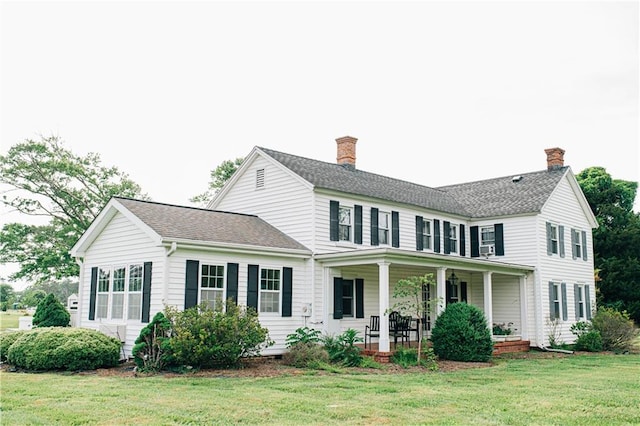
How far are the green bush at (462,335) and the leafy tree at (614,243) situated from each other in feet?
58.2

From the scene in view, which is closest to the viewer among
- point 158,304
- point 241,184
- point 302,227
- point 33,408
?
point 33,408

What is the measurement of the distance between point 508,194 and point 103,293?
16.8 metres

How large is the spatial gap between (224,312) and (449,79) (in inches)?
318

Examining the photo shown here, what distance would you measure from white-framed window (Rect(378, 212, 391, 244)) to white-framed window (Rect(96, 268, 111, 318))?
352 inches

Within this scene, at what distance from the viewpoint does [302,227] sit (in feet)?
61.2

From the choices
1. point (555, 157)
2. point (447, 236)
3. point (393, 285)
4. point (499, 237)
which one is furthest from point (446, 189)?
point (393, 285)

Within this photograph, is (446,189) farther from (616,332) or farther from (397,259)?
(397,259)

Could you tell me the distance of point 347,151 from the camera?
23234 millimetres

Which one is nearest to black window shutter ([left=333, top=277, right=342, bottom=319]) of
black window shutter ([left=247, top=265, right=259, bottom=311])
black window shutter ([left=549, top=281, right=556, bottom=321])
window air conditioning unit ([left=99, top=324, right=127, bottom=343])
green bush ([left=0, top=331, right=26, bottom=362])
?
black window shutter ([left=247, top=265, right=259, bottom=311])

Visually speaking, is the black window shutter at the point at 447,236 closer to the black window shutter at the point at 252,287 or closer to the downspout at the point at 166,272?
the black window shutter at the point at 252,287

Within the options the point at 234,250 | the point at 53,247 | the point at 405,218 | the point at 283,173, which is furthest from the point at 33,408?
the point at 53,247

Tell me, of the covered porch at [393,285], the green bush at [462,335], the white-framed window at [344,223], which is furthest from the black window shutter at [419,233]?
the green bush at [462,335]

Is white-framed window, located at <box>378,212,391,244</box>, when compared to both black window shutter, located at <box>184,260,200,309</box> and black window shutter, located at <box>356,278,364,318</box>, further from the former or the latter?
black window shutter, located at <box>184,260,200,309</box>

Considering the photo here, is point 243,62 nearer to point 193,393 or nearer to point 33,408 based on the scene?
point 193,393
